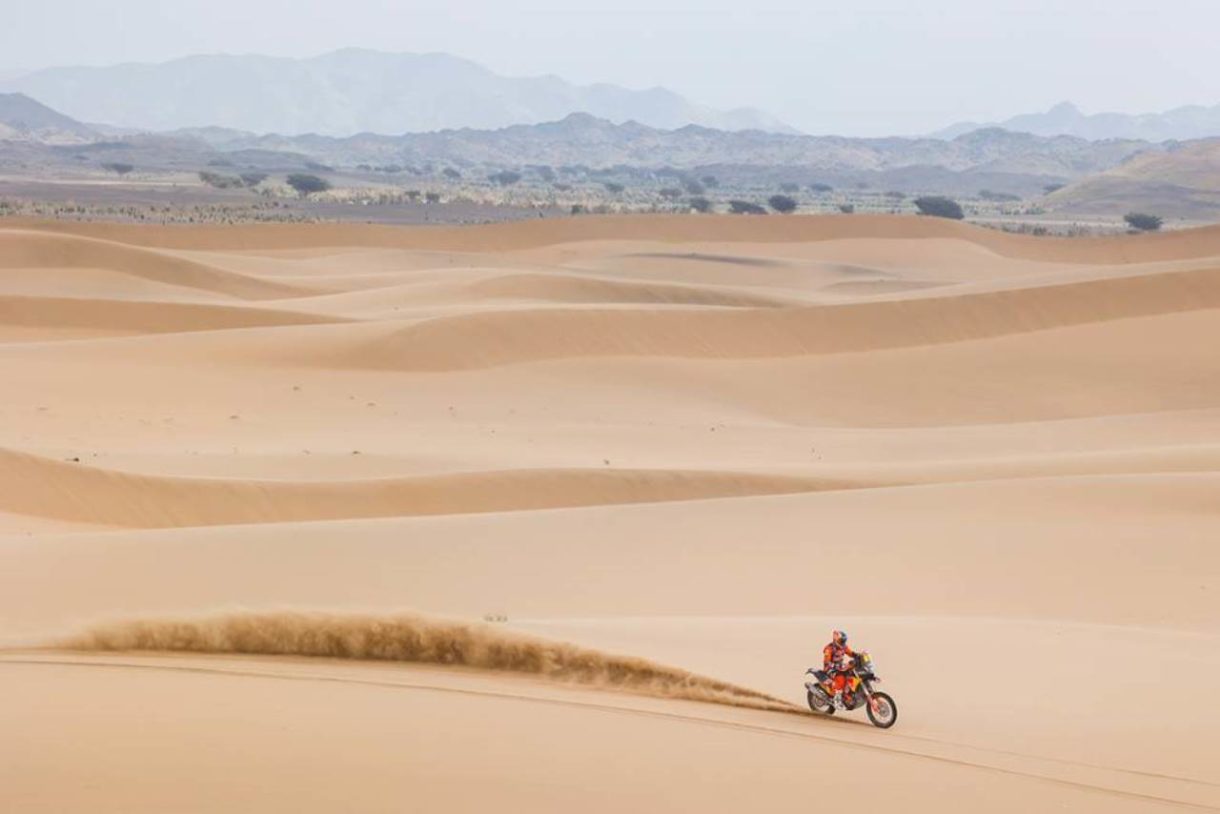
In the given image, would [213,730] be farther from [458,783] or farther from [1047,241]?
[1047,241]

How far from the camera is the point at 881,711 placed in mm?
8203

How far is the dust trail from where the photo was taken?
8398 mm

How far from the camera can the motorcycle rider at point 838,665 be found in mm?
8289

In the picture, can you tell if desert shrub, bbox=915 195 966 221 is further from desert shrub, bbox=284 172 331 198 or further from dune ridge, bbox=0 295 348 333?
dune ridge, bbox=0 295 348 333

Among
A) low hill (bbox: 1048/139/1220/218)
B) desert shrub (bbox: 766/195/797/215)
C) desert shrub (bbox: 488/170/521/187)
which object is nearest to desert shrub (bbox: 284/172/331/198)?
desert shrub (bbox: 766/195/797/215)

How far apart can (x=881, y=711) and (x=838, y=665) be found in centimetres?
31

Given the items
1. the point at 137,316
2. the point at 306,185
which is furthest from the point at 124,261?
the point at 306,185

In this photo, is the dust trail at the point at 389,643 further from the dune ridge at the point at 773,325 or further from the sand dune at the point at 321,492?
the dune ridge at the point at 773,325

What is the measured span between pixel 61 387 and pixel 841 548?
59.2 feet

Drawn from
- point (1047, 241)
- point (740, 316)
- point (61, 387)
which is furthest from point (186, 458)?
point (1047, 241)

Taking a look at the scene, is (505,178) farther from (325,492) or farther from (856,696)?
(856,696)

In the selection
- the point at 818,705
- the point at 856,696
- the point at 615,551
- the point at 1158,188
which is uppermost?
the point at 1158,188

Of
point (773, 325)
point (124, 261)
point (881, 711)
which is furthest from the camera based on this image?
point (124, 261)

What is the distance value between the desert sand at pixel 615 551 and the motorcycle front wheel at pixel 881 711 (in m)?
0.15
